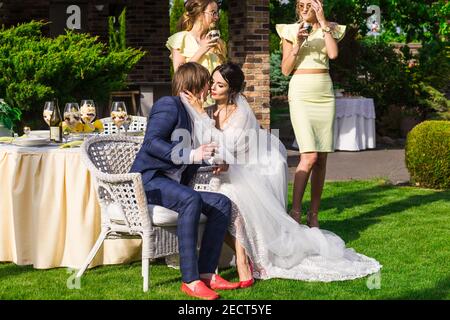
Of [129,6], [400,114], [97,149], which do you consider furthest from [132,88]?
[97,149]

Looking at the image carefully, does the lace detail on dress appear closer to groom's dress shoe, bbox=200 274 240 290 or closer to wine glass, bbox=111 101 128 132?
groom's dress shoe, bbox=200 274 240 290

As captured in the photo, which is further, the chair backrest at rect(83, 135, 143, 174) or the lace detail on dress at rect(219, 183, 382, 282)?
the chair backrest at rect(83, 135, 143, 174)

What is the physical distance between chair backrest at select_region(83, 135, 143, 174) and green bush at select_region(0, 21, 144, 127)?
2.70m

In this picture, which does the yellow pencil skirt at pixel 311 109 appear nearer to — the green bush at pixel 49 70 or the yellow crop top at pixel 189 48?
the yellow crop top at pixel 189 48

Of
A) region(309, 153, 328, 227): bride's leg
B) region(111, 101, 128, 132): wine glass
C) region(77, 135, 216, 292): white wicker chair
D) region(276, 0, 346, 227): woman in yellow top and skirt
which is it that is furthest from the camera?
region(309, 153, 328, 227): bride's leg

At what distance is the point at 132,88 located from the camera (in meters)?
15.5

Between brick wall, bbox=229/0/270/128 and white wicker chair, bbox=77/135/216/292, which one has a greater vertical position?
brick wall, bbox=229/0/270/128

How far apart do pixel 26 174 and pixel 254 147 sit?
145 cm

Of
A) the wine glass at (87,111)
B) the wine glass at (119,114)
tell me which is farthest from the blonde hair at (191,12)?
the wine glass at (87,111)

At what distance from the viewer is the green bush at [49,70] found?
8.64 m

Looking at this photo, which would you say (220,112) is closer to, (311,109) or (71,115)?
(71,115)

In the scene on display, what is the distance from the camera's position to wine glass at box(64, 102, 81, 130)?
6320 millimetres

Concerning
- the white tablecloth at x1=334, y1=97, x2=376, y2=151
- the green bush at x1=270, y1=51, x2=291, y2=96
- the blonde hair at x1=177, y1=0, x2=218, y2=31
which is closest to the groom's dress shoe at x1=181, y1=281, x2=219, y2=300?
the blonde hair at x1=177, y1=0, x2=218, y2=31
